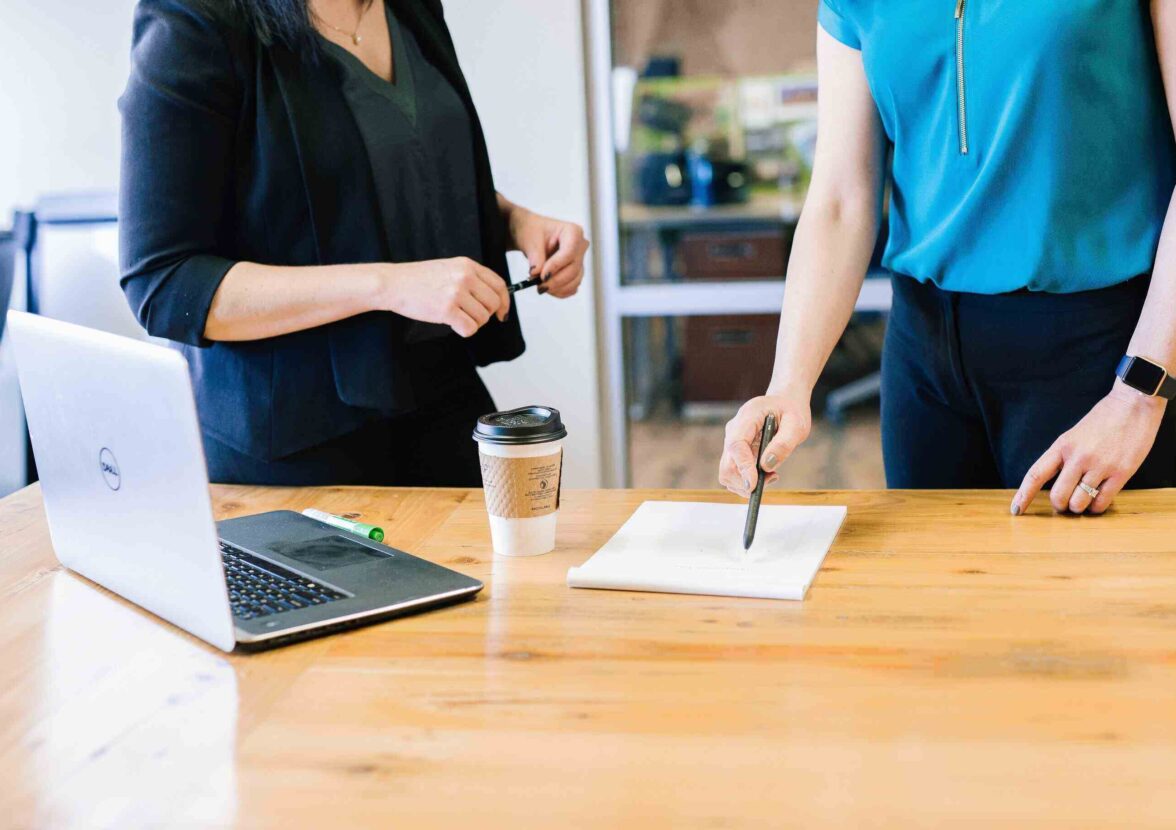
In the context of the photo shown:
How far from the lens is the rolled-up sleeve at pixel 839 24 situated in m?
1.47

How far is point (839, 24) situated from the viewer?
4.87ft

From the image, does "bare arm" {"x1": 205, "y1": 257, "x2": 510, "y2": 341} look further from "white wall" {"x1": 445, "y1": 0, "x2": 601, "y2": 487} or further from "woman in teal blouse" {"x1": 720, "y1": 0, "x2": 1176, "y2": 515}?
"white wall" {"x1": 445, "y1": 0, "x2": 601, "y2": 487}

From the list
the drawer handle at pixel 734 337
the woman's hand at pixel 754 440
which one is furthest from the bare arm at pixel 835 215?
the drawer handle at pixel 734 337

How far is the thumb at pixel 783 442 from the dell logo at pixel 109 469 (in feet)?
2.05

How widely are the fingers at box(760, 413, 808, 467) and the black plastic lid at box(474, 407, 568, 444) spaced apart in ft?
0.71

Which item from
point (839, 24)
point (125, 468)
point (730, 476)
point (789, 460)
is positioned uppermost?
point (839, 24)

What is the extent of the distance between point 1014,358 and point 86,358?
3.32ft

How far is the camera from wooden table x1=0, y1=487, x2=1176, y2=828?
0.76m

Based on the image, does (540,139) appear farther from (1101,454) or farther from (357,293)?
(1101,454)

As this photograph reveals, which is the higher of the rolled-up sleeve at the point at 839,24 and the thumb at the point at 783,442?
the rolled-up sleeve at the point at 839,24

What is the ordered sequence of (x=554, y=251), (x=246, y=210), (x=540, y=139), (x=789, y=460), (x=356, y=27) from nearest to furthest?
(x=246, y=210) → (x=356, y=27) → (x=554, y=251) → (x=540, y=139) → (x=789, y=460)

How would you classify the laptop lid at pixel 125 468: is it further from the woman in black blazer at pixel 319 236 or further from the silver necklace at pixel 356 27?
the silver necklace at pixel 356 27

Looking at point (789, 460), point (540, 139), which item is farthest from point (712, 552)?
point (789, 460)

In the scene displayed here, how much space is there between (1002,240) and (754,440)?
0.38 metres
